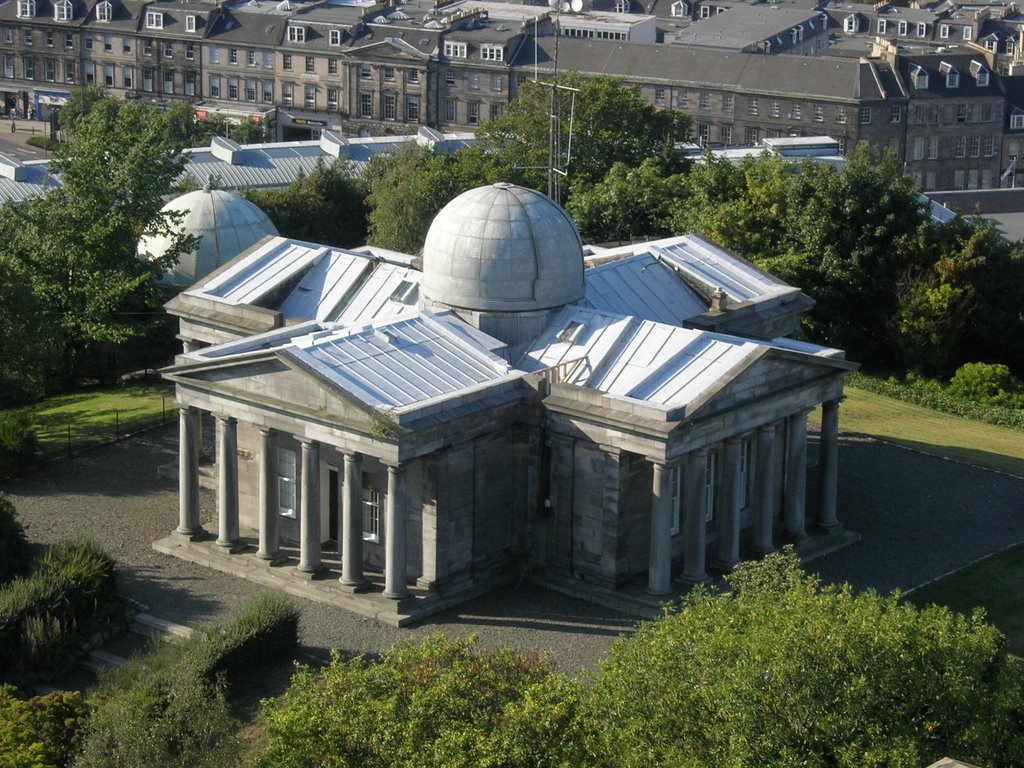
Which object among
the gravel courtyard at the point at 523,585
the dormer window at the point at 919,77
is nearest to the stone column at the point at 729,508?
the gravel courtyard at the point at 523,585

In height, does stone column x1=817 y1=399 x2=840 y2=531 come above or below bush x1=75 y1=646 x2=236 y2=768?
above

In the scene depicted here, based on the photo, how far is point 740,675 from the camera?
33000 millimetres

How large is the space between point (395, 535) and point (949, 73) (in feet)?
342

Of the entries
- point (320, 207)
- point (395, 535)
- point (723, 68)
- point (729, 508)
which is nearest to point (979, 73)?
point (723, 68)

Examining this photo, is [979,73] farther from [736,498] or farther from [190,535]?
[190,535]

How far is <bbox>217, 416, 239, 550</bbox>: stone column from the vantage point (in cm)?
4878

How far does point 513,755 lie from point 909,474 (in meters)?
28.4

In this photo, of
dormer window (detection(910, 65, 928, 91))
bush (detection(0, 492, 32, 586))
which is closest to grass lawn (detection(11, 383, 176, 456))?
bush (detection(0, 492, 32, 586))

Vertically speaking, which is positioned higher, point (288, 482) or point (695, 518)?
point (695, 518)

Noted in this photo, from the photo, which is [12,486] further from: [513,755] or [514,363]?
[513,755]

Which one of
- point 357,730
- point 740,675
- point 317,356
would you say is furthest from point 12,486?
point 740,675

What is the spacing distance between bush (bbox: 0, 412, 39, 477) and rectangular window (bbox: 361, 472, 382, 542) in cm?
1322

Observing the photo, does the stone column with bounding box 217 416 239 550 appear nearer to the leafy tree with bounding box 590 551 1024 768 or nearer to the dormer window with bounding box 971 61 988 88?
the leafy tree with bounding box 590 551 1024 768

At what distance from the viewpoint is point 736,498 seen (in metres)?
48.2
